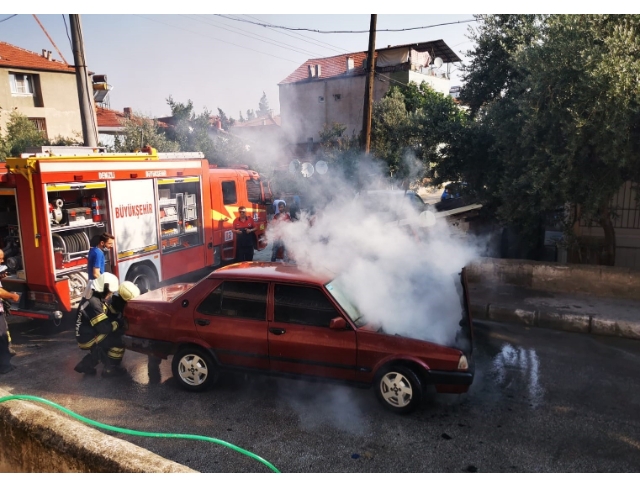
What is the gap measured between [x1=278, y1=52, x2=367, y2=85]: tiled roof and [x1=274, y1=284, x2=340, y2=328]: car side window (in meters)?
31.6

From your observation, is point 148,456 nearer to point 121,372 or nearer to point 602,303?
point 121,372

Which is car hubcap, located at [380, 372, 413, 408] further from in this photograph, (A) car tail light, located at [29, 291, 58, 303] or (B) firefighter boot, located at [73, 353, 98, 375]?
(A) car tail light, located at [29, 291, 58, 303]

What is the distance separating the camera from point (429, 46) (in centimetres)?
3556

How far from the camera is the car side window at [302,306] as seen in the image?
534 centimetres

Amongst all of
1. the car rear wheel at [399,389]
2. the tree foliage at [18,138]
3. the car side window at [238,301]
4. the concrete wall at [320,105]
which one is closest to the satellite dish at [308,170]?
the tree foliage at [18,138]

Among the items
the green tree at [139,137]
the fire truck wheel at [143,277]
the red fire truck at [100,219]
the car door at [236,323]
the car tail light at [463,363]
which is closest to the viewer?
the car tail light at [463,363]

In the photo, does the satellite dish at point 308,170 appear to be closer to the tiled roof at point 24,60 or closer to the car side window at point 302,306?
the car side window at point 302,306

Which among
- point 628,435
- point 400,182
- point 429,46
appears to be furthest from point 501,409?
point 429,46

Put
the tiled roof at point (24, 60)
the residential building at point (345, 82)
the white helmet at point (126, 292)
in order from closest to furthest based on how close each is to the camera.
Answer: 1. the white helmet at point (126, 292)
2. the tiled roof at point (24, 60)
3. the residential building at point (345, 82)

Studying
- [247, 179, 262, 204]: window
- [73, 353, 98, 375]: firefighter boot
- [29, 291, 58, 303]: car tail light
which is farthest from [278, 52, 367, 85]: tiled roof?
[73, 353, 98, 375]: firefighter boot

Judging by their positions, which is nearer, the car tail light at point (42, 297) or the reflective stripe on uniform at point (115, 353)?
the reflective stripe on uniform at point (115, 353)

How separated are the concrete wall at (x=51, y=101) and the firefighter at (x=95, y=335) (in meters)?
23.9

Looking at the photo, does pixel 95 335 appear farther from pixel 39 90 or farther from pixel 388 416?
pixel 39 90

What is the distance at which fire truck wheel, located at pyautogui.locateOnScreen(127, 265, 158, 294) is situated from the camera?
8.96 meters
